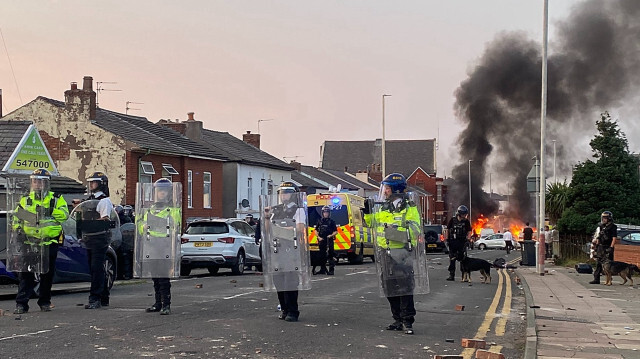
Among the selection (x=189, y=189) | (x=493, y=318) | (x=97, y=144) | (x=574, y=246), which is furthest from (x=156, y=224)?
(x=189, y=189)

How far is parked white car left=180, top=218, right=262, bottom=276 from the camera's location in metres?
22.2

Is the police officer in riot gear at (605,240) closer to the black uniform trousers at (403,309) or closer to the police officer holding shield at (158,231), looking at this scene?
the black uniform trousers at (403,309)

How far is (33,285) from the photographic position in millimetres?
11797

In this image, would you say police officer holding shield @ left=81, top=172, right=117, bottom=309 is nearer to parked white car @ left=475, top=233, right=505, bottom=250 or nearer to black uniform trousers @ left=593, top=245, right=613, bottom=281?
black uniform trousers @ left=593, top=245, right=613, bottom=281

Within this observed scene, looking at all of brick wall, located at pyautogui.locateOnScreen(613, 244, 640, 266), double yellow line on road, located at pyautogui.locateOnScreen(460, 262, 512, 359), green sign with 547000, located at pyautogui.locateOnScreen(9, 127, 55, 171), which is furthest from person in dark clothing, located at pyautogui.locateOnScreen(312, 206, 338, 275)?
green sign with 547000, located at pyautogui.locateOnScreen(9, 127, 55, 171)

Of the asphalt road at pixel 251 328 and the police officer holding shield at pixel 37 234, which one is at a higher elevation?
the police officer holding shield at pixel 37 234

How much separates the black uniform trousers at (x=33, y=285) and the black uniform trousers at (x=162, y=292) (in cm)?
169

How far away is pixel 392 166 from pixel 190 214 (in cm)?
6246

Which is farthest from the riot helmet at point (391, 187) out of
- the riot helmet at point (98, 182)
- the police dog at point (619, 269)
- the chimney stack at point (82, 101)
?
the chimney stack at point (82, 101)

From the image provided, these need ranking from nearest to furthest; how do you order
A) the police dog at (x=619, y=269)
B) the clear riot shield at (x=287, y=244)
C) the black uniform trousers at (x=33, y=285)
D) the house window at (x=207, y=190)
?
the clear riot shield at (x=287, y=244) → the black uniform trousers at (x=33, y=285) → the police dog at (x=619, y=269) → the house window at (x=207, y=190)

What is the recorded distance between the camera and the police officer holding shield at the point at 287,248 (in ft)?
34.8

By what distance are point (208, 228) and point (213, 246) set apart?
598 mm

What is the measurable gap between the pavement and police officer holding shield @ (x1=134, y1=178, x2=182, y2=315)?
5.06 metres

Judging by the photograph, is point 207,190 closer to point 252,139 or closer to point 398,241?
point 252,139
